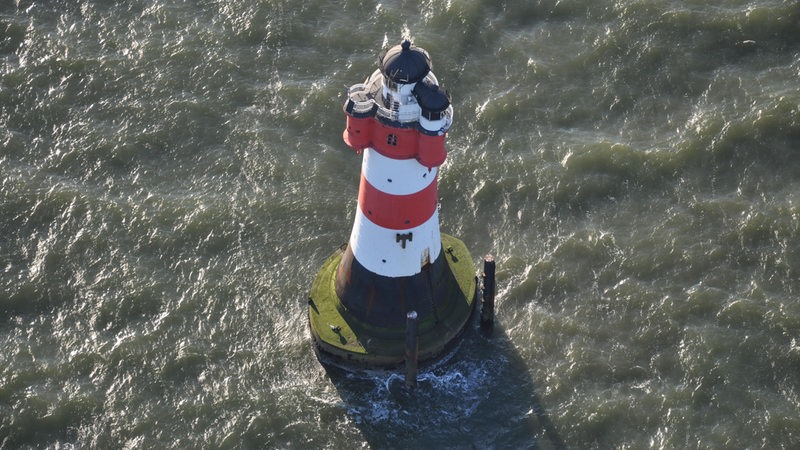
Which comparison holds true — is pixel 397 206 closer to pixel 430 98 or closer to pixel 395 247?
pixel 395 247

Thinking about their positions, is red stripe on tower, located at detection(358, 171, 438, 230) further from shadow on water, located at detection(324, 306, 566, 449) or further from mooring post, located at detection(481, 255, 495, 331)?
shadow on water, located at detection(324, 306, 566, 449)

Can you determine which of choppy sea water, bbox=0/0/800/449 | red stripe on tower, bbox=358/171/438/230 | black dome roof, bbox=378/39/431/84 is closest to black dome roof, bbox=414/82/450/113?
black dome roof, bbox=378/39/431/84

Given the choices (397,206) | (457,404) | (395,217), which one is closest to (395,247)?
(395,217)

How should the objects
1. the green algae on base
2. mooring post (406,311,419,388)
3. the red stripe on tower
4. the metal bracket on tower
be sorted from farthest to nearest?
the green algae on base → mooring post (406,311,419,388) → the metal bracket on tower → the red stripe on tower

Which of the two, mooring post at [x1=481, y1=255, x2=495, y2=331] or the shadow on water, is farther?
mooring post at [x1=481, y1=255, x2=495, y2=331]

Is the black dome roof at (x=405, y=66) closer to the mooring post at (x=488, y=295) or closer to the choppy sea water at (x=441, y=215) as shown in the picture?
the mooring post at (x=488, y=295)

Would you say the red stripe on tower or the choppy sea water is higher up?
the red stripe on tower
